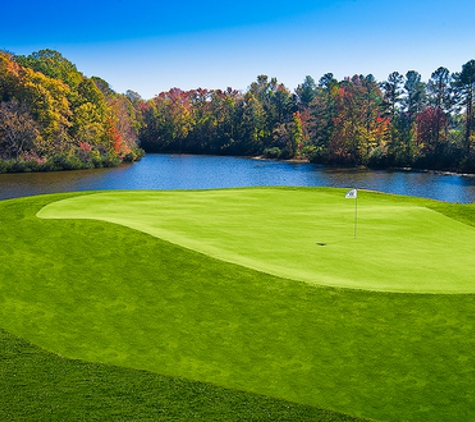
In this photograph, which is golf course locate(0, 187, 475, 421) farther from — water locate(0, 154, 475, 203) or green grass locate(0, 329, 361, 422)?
water locate(0, 154, 475, 203)

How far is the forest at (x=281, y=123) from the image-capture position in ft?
198

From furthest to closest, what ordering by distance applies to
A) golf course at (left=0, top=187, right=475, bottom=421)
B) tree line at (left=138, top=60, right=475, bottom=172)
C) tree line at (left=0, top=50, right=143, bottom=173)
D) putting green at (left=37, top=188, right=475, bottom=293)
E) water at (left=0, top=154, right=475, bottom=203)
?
tree line at (left=138, top=60, right=475, bottom=172), tree line at (left=0, top=50, right=143, bottom=173), water at (left=0, top=154, right=475, bottom=203), putting green at (left=37, top=188, right=475, bottom=293), golf course at (left=0, top=187, right=475, bottom=421)

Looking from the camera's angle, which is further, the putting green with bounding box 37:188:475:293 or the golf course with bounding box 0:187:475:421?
the putting green with bounding box 37:188:475:293

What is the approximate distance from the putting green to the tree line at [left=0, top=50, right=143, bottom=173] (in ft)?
140

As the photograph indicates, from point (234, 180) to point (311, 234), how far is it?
41.4m

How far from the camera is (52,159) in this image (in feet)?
195

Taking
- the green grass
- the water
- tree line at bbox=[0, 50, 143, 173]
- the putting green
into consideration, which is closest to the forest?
tree line at bbox=[0, 50, 143, 173]

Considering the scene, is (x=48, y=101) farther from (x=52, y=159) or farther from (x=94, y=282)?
(x=94, y=282)

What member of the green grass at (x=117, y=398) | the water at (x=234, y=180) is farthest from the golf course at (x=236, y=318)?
the water at (x=234, y=180)

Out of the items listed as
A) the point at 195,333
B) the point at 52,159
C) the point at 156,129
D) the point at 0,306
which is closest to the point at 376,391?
the point at 195,333

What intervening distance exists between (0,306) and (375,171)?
197 ft

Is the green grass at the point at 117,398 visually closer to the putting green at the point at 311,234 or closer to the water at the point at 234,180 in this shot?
the putting green at the point at 311,234

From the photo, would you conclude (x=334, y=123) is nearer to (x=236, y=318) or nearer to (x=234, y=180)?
(x=234, y=180)

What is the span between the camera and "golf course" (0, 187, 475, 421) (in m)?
7.11
